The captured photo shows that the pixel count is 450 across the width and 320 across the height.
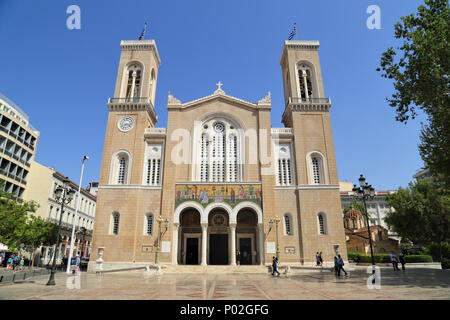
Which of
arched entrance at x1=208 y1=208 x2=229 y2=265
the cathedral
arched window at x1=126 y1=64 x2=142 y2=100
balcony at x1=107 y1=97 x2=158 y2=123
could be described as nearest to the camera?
the cathedral

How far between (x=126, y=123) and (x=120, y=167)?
16.0 ft

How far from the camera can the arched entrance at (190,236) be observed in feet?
93.7

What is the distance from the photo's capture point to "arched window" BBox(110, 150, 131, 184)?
28562 mm

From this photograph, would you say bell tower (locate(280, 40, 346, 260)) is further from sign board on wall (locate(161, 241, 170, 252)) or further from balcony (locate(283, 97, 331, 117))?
sign board on wall (locate(161, 241, 170, 252))

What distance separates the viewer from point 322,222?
27.5 meters

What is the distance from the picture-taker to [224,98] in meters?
31.6

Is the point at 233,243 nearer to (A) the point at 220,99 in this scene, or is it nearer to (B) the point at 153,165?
(B) the point at 153,165

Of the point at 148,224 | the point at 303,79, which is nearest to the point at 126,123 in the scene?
the point at 148,224

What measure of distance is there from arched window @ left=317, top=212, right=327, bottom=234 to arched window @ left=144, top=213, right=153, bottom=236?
16.3m

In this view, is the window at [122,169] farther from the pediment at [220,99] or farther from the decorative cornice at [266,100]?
the decorative cornice at [266,100]

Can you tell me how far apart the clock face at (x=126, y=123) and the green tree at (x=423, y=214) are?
3364 centimetres

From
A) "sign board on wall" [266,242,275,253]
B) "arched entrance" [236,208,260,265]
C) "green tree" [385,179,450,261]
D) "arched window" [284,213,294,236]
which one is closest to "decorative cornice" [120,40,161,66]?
"arched entrance" [236,208,260,265]
